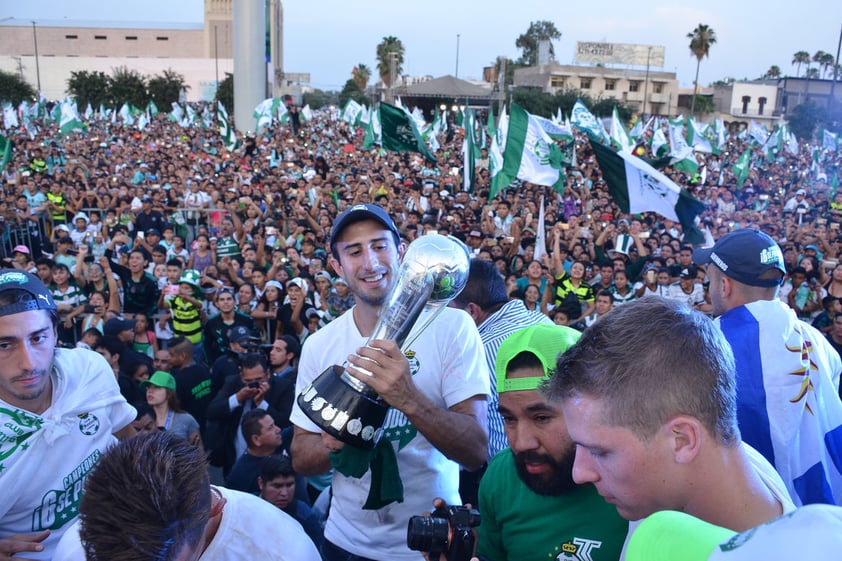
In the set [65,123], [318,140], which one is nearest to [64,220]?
[65,123]

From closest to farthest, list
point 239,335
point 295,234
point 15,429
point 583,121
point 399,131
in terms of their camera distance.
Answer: point 15,429
point 239,335
point 295,234
point 399,131
point 583,121

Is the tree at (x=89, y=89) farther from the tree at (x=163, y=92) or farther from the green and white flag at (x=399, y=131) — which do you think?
the green and white flag at (x=399, y=131)

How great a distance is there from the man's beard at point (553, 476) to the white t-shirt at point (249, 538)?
0.64 m

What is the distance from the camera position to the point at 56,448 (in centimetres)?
227

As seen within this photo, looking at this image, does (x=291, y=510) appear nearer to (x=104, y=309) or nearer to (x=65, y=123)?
(x=104, y=309)

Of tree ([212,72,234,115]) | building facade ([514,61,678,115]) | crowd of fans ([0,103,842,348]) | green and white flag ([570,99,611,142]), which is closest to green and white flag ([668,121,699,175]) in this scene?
crowd of fans ([0,103,842,348])

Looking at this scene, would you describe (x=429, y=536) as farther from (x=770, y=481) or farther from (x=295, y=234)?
(x=295, y=234)

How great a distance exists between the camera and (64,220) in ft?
46.2

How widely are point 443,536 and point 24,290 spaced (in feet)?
5.27

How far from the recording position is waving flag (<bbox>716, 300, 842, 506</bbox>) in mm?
2643

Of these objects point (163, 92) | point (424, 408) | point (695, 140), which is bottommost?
point (424, 408)

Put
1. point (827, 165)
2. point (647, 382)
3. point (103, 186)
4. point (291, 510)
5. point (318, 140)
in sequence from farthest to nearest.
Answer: point (318, 140), point (827, 165), point (103, 186), point (291, 510), point (647, 382)

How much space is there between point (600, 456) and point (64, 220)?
15.0 m

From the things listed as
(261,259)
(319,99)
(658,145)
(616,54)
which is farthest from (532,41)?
(261,259)
